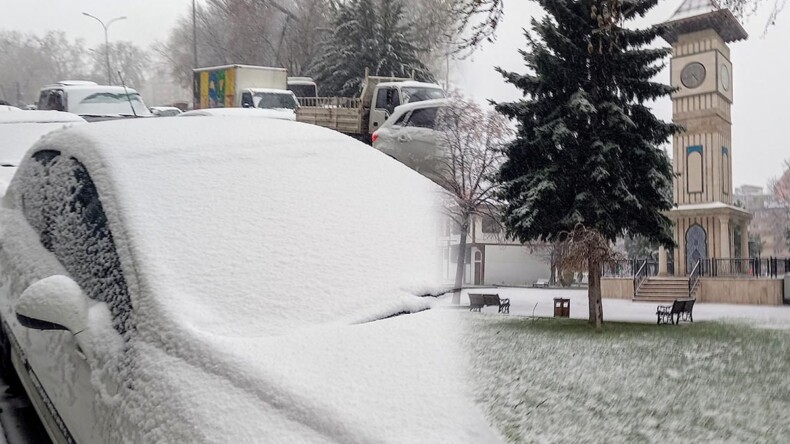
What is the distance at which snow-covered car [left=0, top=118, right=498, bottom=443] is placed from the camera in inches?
37.3

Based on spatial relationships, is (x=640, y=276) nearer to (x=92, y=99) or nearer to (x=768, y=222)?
(x=768, y=222)

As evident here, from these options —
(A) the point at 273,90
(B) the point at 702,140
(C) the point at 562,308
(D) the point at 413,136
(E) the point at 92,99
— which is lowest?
(C) the point at 562,308

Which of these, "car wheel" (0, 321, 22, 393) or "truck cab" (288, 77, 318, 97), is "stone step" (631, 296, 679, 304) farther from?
"car wheel" (0, 321, 22, 393)

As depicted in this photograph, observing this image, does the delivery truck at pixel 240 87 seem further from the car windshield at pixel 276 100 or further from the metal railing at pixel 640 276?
the metal railing at pixel 640 276

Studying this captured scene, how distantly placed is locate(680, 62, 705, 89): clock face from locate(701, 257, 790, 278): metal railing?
227 mm

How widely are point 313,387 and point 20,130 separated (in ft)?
6.78

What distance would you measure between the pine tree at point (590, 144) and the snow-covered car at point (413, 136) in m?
0.31

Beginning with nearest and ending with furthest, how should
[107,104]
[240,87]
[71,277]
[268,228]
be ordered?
[268,228]
[71,277]
[240,87]
[107,104]

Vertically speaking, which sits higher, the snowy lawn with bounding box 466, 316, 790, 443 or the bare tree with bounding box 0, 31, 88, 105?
the bare tree with bounding box 0, 31, 88, 105

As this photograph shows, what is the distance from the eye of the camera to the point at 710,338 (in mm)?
780

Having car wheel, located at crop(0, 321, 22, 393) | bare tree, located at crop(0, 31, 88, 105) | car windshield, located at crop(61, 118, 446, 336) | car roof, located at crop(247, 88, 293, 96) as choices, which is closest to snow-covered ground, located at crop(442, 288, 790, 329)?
car windshield, located at crop(61, 118, 446, 336)

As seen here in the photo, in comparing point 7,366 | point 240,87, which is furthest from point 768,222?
point 7,366

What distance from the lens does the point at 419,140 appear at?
59.2 inches

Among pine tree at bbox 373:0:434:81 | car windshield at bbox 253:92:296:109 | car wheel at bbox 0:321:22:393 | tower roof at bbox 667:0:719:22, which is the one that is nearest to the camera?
tower roof at bbox 667:0:719:22
